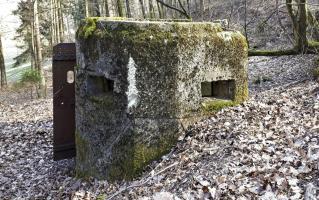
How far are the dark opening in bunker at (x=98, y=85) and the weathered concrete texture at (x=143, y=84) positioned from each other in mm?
32

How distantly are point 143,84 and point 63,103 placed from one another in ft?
7.28

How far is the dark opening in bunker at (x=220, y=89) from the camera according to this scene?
6.09 meters

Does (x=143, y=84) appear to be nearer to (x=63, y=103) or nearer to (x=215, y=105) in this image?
(x=215, y=105)

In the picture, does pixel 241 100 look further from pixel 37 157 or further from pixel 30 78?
pixel 30 78

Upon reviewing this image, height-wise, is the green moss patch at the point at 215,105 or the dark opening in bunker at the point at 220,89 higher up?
the dark opening in bunker at the point at 220,89

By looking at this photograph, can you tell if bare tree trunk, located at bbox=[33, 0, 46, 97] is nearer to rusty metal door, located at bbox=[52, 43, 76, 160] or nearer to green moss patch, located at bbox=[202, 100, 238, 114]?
rusty metal door, located at bbox=[52, 43, 76, 160]

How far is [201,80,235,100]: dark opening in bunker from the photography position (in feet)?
20.0

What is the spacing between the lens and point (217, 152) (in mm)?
4934

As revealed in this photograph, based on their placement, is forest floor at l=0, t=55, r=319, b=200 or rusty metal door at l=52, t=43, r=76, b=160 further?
rusty metal door at l=52, t=43, r=76, b=160

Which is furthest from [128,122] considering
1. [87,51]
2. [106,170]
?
[87,51]

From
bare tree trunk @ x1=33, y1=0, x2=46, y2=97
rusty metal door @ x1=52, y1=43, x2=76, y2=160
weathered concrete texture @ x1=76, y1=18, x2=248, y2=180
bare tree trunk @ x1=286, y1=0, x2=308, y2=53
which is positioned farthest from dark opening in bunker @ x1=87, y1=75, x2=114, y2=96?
bare tree trunk @ x1=33, y1=0, x2=46, y2=97

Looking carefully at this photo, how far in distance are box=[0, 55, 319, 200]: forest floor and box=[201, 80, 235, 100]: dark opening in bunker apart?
0.90 feet

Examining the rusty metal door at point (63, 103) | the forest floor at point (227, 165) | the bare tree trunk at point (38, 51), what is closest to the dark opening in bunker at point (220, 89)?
the forest floor at point (227, 165)

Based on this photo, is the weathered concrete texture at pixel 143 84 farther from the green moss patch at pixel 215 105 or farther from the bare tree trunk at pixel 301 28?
the bare tree trunk at pixel 301 28
